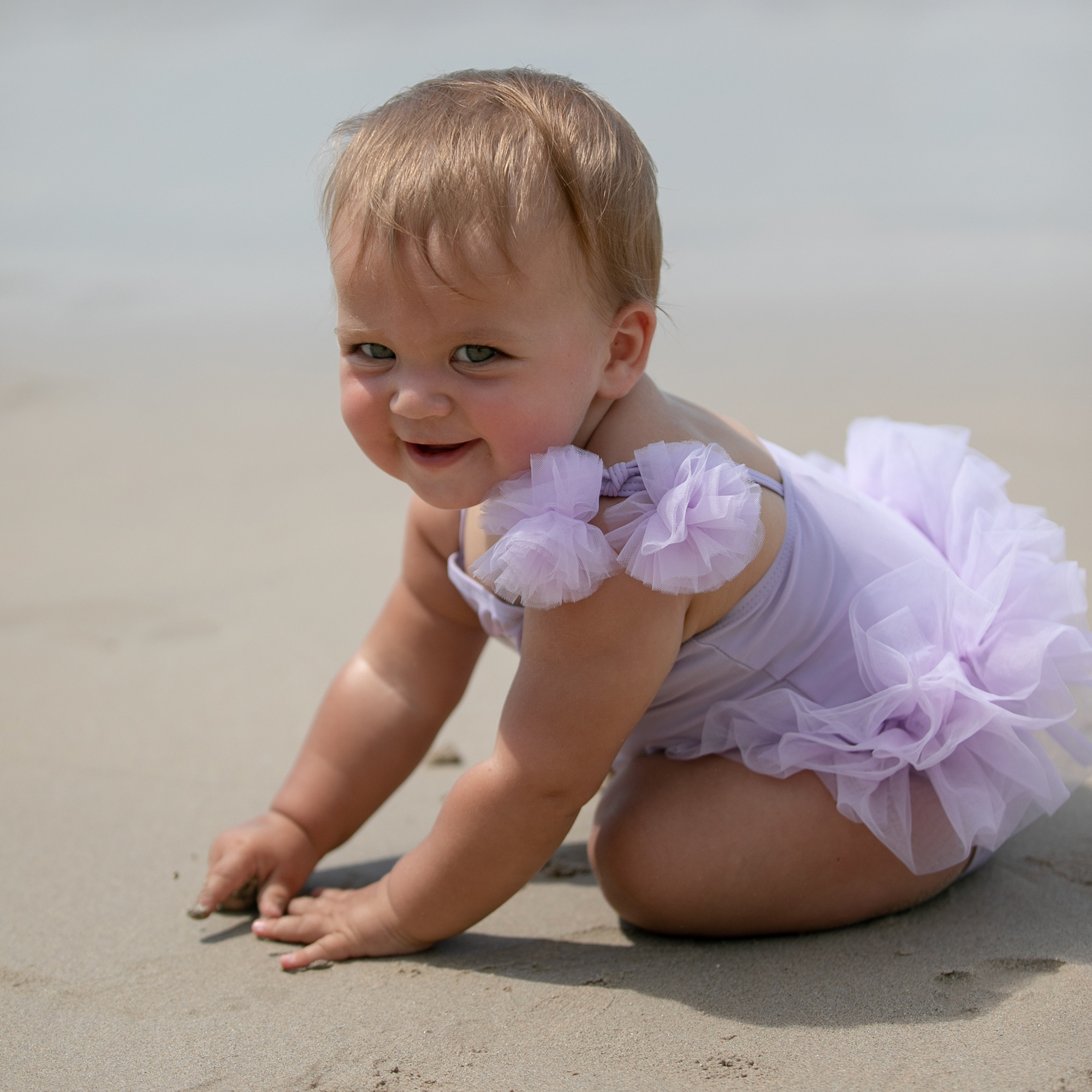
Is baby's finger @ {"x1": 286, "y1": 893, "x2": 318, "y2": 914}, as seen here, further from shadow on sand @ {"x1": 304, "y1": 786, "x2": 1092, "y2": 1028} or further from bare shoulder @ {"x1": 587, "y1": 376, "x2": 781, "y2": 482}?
bare shoulder @ {"x1": 587, "y1": 376, "x2": 781, "y2": 482}

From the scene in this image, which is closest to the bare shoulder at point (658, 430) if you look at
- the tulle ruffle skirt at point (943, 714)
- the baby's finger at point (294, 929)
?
the tulle ruffle skirt at point (943, 714)

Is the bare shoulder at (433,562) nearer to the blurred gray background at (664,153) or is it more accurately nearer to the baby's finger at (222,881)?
the baby's finger at (222,881)

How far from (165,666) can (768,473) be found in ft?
4.87

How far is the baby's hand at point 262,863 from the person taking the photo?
5.20 ft

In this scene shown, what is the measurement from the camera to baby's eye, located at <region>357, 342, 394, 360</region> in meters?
1.32

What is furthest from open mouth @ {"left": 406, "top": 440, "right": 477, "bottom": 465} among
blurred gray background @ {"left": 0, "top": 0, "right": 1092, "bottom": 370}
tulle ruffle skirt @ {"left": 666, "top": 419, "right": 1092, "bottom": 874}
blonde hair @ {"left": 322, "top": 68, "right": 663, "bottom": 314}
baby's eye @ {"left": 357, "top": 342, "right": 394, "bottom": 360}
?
blurred gray background @ {"left": 0, "top": 0, "right": 1092, "bottom": 370}

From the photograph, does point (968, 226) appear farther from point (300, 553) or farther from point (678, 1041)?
point (678, 1041)

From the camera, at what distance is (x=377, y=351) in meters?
1.33

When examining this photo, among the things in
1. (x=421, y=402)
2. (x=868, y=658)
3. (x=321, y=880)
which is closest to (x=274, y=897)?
Result: (x=321, y=880)

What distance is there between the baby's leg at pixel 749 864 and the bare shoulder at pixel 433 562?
Result: 44 centimetres

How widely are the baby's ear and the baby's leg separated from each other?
51 centimetres

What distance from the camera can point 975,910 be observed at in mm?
1493

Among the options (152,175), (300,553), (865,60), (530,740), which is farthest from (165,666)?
(865,60)

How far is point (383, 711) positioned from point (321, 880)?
0.26 metres
